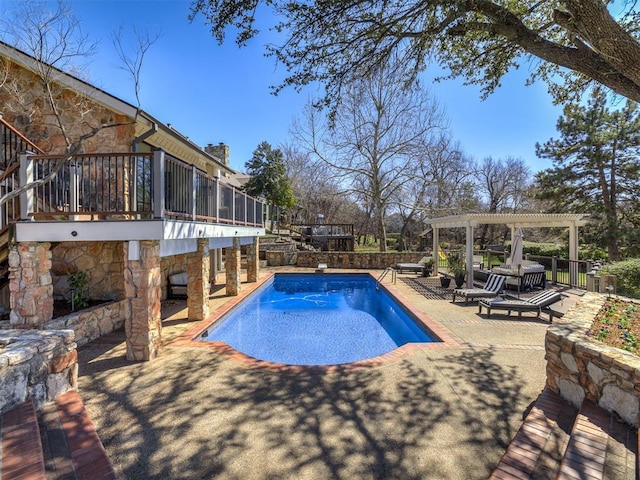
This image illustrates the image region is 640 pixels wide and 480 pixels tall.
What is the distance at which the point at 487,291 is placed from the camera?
1097cm

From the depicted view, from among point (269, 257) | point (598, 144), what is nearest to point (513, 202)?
point (598, 144)

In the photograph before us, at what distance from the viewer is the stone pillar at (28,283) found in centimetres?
586

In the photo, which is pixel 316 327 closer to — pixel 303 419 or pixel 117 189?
pixel 303 419

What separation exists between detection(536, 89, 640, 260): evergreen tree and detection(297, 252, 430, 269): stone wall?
10599 mm

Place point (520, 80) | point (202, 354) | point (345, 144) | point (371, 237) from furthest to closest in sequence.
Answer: point (371, 237) → point (345, 144) → point (520, 80) → point (202, 354)

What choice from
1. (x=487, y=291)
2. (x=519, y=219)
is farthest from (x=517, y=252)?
(x=519, y=219)

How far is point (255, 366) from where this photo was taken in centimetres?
564

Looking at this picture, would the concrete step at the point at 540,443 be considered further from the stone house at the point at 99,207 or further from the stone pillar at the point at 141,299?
the stone house at the point at 99,207

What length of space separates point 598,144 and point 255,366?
25.4 m

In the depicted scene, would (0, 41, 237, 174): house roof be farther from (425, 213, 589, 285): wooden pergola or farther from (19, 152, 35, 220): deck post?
(425, 213, 589, 285): wooden pergola

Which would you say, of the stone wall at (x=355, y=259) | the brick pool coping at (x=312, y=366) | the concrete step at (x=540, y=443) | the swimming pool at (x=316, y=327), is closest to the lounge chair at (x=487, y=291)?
the brick pool coping at (x=312, y=366)

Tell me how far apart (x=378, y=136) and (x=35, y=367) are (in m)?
24.2

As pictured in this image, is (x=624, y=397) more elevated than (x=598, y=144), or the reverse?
(x=598, y=144)

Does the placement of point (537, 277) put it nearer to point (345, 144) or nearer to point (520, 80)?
point (520, 80)
